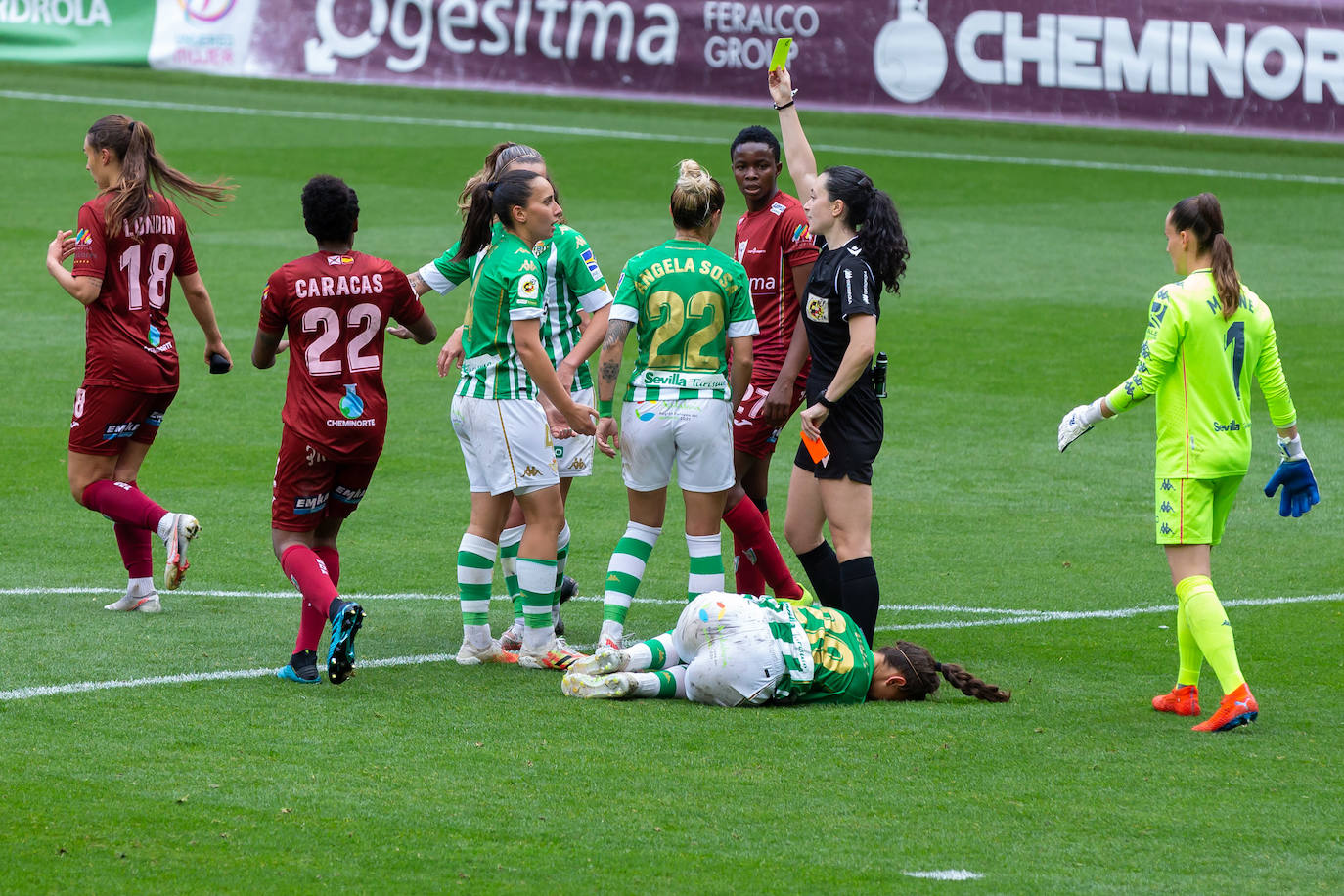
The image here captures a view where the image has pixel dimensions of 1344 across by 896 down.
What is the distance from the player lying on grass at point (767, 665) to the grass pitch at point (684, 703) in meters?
0.10

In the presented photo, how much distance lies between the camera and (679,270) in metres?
7.56

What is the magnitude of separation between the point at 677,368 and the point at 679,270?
396 mm

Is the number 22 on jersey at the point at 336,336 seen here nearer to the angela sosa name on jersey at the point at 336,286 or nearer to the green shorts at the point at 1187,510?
the angela sosa name on jersey at the point at 336,286

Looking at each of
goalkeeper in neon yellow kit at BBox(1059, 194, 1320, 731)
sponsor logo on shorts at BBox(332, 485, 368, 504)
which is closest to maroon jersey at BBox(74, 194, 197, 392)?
sponsor logo on shorts at BBox(332, 485, 368, 504)

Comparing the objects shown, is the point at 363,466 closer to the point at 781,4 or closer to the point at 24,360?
the point at 24,360

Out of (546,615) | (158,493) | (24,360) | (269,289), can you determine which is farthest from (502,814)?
(24,360)

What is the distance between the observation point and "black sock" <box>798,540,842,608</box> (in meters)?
8.33

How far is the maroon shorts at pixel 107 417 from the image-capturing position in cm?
861

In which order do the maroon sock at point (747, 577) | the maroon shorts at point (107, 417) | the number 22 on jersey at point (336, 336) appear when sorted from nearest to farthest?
the number 22 on jersey at point (336, 336), the maroon shorts at point (107, 417), the maroon sock at point (747, 577)

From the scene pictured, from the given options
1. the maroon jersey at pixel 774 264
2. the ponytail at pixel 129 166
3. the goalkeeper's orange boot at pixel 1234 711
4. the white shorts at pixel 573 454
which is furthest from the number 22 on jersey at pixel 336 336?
the goalkeeper's orange boot at pixel 1234 711

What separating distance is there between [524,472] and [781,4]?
22.3m

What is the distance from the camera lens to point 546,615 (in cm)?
775

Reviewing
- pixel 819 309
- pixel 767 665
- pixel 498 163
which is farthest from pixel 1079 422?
pixel 498 163

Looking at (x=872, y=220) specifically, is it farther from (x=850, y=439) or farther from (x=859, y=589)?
(x=859, y=589)
